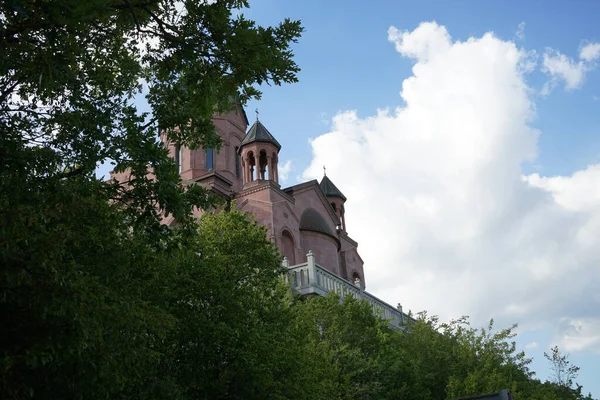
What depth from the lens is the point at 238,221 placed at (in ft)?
47.8

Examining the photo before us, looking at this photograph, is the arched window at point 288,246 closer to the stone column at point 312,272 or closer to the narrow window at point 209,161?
the narrow window at point 209,161

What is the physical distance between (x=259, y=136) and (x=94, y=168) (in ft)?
75.5

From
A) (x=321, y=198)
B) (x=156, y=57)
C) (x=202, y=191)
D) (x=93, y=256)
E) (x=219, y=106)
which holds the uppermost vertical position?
(x=321, y=198)

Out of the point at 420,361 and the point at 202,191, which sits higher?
the point at 202,191

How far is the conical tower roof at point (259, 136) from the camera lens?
105 ft

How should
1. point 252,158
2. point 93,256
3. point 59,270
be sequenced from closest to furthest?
point 59,270 < point 93,256 < point 252,158

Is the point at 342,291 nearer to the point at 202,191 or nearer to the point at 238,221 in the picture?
the point at 238,221

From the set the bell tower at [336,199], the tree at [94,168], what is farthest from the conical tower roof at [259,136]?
the tree at [94,168]

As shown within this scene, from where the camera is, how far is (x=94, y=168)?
30.9ft

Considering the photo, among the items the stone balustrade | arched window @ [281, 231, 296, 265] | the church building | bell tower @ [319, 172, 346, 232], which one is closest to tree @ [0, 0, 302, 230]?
the stone balustrade

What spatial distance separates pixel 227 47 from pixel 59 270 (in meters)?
3.94

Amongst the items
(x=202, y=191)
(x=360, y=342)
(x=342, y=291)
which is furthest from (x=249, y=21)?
(x=342, y=291)

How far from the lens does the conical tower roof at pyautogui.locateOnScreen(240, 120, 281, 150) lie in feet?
105

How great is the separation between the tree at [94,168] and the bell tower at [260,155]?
20.2 metres
